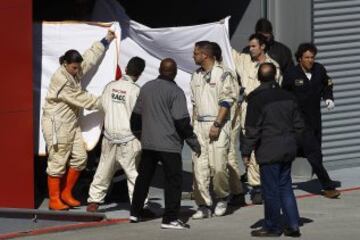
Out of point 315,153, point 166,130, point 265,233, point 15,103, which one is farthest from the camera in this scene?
point 315,153

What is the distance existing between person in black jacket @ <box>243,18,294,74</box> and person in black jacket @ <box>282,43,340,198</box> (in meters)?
0.33

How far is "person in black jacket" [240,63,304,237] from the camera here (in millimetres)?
10984

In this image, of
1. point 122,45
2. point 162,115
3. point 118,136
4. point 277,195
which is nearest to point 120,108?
point 118,136

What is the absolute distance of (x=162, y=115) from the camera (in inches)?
455

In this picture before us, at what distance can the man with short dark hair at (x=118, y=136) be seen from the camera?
1213cm

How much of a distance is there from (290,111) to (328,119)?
442cm

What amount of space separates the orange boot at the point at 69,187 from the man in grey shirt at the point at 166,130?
1.13 meters

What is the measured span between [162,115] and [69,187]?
1692mm

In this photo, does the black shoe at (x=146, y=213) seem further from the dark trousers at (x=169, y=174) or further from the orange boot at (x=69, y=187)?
the orange boot at (x=69, y=187)

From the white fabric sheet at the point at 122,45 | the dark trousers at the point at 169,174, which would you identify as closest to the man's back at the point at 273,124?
the dark trousers at the point at 169,174

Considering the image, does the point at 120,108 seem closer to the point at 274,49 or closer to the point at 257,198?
the point at 257,198

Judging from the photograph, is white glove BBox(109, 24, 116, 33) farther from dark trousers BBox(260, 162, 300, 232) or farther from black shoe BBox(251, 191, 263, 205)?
dark trousers BBox(260, 162, 300, 232)

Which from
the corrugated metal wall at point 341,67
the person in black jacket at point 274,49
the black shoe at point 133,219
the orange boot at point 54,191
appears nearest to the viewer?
the black shoe at point 133,219

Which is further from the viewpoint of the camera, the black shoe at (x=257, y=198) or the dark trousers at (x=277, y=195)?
the black shoe at (x=257, y=198)
